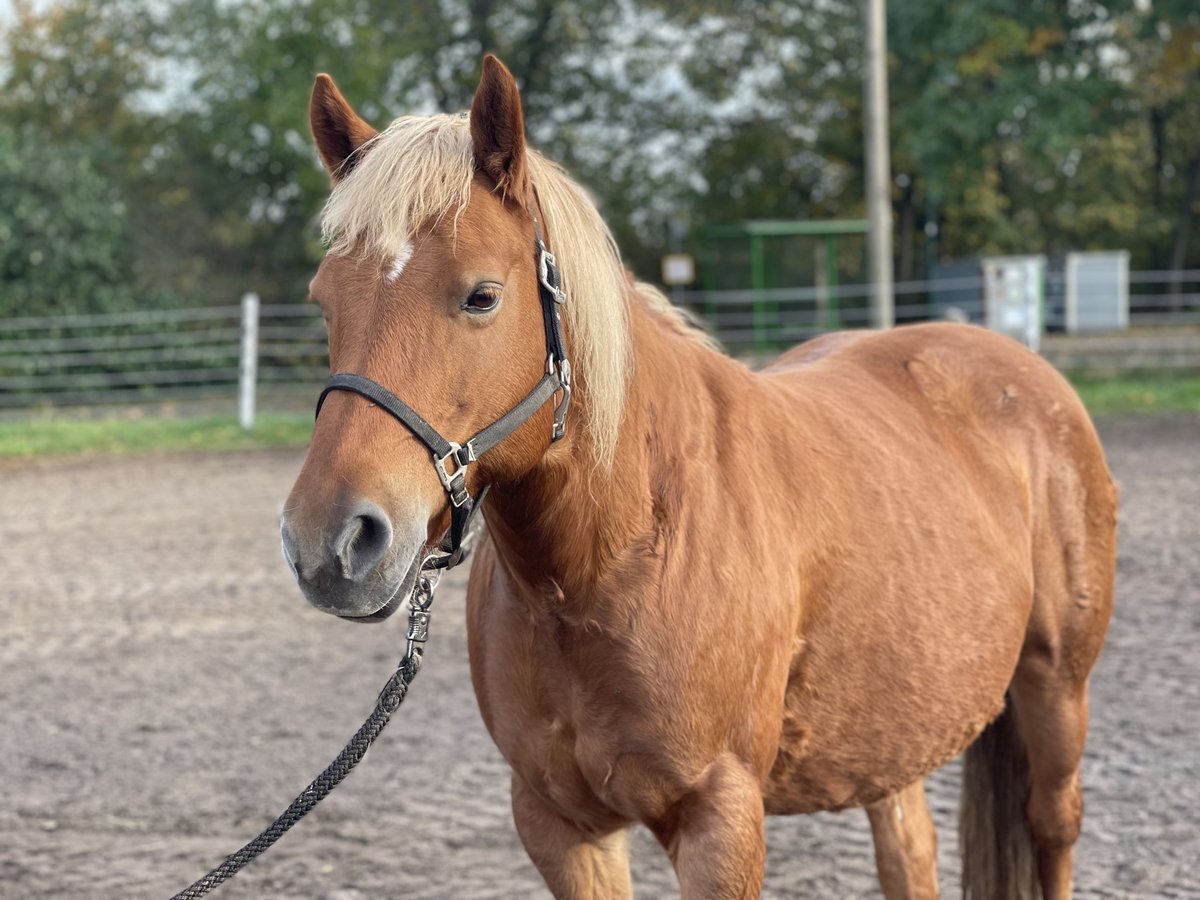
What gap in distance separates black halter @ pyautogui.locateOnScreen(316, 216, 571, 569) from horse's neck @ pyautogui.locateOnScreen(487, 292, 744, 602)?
4.2 inches

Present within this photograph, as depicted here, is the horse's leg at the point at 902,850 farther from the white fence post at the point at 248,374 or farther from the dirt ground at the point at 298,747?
the white fence post at the point at 248,374

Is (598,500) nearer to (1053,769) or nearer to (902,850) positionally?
(902,850)

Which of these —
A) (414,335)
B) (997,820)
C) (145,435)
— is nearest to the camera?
(414,335)

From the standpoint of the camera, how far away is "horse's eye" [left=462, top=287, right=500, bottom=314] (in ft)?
6.20

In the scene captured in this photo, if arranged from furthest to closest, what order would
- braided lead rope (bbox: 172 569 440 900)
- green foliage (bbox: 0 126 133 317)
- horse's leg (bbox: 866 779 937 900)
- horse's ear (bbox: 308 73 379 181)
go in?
green foliage (bbox: 0 126 133 317) → horse's leg (bbox: 866 779 937 900) → braided lead rope (bbox: 172 569 440 900) → horse's ear (bbox: 308 73 379 181)

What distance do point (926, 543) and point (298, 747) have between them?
2870 millimetres

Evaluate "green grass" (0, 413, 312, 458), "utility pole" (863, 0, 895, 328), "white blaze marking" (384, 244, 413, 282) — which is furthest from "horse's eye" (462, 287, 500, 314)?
"utility pole" (863, 0, 895, 328)

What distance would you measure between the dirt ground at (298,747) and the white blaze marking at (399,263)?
7.13 ft

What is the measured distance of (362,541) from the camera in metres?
1.74

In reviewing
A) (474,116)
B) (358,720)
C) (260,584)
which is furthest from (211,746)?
(474,116)

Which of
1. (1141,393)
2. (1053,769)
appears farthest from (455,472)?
(1141,393)

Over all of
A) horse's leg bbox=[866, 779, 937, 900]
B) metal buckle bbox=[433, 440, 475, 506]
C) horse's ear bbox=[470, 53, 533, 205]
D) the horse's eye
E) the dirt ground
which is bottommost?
the dirt ground

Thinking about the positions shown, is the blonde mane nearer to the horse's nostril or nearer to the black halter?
the black halter

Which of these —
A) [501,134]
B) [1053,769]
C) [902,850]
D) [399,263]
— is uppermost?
[501,134]
